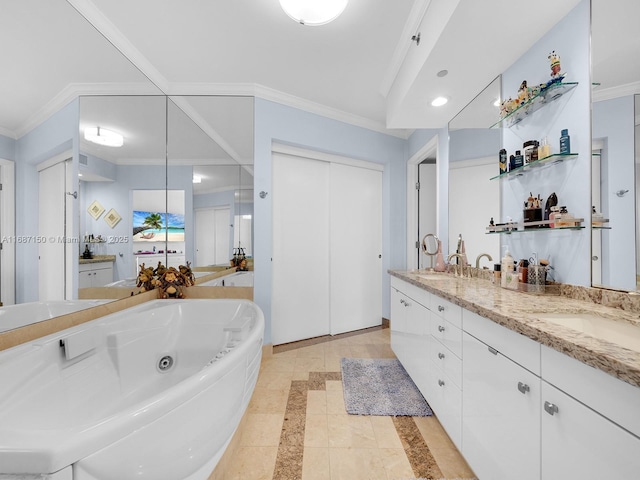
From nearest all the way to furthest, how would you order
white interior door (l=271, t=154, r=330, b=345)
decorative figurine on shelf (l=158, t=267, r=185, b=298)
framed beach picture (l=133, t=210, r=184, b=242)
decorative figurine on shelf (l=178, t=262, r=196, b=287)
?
1. framed beach picture (l=133, t=210, r=184, b=242)
2. decorative figurine on shelf (l=158, t=267, r=185, b=298)
3. decorative figurine on shelf (l=178, t=262, r=196, b=287)
4. white interior door (l=271, t=154, r=330, b=345)

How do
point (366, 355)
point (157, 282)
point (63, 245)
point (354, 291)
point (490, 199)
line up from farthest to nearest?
1. point (354, 291)
2. point (366, 355)
3. point (157, 282)
4. point (490, 199)
5. point (63, 245)

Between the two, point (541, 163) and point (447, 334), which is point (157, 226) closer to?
point (447, 334)

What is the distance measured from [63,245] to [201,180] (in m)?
1.22

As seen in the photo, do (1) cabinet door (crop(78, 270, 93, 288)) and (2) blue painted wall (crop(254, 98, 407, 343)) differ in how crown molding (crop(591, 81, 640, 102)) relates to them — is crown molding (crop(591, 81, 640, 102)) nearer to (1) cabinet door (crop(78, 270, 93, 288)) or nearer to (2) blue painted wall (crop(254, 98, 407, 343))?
(2) blue painted wall (crop(254, 98, 407, 343))

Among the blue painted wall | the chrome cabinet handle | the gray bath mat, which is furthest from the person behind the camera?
the blue painted wall

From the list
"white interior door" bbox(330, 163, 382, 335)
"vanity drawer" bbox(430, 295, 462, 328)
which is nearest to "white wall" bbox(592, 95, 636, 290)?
"vanity drawer" bbox(430, 295, 462, 328)

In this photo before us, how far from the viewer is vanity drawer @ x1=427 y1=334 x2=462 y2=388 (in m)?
1.27

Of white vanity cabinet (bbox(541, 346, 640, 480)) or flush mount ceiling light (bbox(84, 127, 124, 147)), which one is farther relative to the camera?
flush mount ceiling light (bbox(84, 127, 124, 147))

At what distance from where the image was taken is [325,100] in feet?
8.78

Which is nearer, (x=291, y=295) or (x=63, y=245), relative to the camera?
(x=63, y=245)

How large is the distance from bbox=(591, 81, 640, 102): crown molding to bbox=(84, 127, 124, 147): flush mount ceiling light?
261 centimetres

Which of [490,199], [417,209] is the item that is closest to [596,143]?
[490,199]

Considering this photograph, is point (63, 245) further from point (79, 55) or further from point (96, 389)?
point (79, 55)

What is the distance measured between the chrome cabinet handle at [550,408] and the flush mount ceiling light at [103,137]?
95.5 inches
